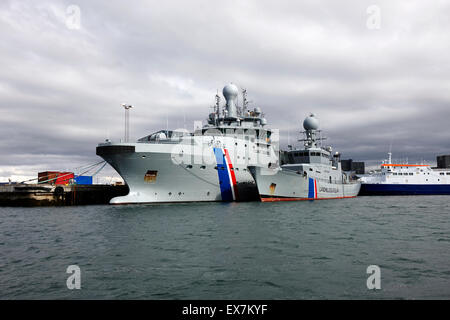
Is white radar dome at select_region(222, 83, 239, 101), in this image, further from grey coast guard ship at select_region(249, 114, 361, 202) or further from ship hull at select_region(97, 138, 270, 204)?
grey coast guard ship at select_region(249, 114, 361, 202)

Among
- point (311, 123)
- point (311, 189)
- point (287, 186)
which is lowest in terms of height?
point (311, 189)

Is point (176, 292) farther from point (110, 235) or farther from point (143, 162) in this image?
point (143, 162)

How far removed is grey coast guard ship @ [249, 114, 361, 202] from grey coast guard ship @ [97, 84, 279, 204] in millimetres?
2966

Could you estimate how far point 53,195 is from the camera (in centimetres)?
3678

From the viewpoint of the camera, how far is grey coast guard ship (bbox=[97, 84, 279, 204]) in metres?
25.9

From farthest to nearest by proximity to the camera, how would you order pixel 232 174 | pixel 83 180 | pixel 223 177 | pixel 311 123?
pixel 83 180, pixel 311 123, pixel 232 174, pixel 223 177

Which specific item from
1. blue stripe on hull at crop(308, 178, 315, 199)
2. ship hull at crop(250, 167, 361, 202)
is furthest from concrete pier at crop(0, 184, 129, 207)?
blue stripe on hull at crop(308, 178, 315, 199)

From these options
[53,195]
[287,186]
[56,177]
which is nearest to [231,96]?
[287,186]

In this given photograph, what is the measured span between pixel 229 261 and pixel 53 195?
35.8 meters

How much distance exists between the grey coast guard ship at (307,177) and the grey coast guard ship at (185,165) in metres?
2.97

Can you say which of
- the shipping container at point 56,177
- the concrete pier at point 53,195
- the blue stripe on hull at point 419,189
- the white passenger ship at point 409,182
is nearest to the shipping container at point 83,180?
the shipping container at point 56,177

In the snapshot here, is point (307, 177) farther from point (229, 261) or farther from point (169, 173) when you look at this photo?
point (229, 261)

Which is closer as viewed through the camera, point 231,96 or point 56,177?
point 231,96
